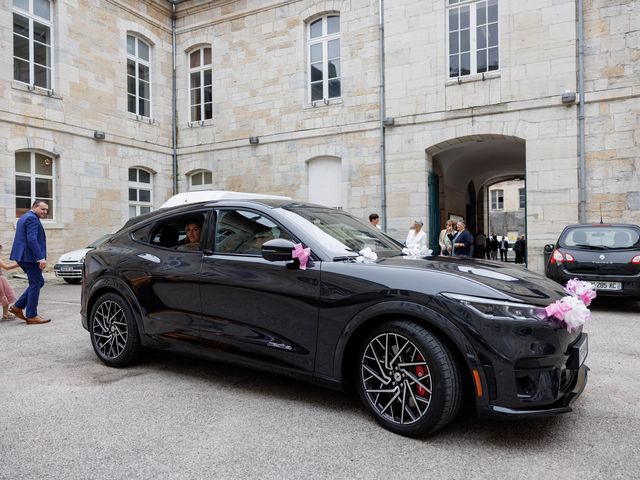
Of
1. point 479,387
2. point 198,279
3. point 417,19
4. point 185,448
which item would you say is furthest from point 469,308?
point 417,19

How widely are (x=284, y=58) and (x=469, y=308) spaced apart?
570 inches

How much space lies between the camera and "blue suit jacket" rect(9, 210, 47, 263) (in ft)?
22.6

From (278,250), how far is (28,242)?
525 cm

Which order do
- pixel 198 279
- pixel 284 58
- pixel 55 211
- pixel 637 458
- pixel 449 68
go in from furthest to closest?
pixel 284 58, pixel 55 211, pixel 449 68, pixel 198 279, pixel 637 458

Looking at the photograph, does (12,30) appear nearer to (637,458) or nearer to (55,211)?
(55,211)

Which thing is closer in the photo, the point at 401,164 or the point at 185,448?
the point at 185,448

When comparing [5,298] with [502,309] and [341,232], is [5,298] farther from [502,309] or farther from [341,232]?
[502,309]

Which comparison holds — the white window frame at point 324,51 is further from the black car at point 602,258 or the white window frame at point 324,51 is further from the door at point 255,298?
the door at point 255,298

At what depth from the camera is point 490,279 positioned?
121 inches

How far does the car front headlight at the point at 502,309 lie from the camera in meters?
2.77

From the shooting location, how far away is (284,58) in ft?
51.4

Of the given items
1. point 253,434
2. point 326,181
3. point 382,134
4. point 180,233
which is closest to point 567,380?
point 253,434

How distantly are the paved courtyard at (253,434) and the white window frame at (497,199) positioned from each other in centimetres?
4959

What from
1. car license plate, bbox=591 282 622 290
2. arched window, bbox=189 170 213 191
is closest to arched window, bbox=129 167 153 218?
arched window, bbox=189 170 213 191
